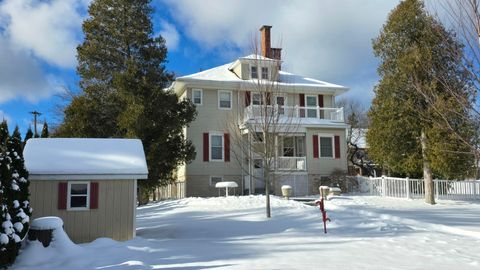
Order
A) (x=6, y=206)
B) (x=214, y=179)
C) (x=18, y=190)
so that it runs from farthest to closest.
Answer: (x=214, y=179)
(x=18, y=190)
(x=6, y=206)

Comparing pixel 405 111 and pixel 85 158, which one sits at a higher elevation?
pixel 405 111

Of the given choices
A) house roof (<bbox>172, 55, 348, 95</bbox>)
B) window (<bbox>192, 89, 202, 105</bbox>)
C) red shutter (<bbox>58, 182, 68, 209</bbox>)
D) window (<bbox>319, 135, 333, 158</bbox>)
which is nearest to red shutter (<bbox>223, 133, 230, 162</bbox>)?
window (<bbox>192, 89, 202, 105</bbox>)

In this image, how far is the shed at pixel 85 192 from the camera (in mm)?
13148

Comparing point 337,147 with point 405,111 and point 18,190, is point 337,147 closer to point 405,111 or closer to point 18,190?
point 405,111

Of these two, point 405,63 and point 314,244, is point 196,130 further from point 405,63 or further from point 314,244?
point 314,244

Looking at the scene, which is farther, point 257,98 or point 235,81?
point 235,81

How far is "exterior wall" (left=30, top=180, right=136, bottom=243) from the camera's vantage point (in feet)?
43.1

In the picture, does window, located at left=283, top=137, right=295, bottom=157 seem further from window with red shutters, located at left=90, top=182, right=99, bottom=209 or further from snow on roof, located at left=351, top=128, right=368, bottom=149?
window with red shutters, located at left=90, top=182, right=99, bottom=209

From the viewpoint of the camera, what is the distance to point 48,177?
43.1 feet

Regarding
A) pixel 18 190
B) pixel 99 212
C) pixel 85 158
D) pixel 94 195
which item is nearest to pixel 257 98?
pixel 85 158

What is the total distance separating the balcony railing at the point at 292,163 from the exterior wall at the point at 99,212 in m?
14.9

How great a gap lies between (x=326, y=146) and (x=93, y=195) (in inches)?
733

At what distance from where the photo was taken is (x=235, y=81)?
29.5m

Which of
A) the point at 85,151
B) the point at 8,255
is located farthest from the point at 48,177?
the point at 8,255
